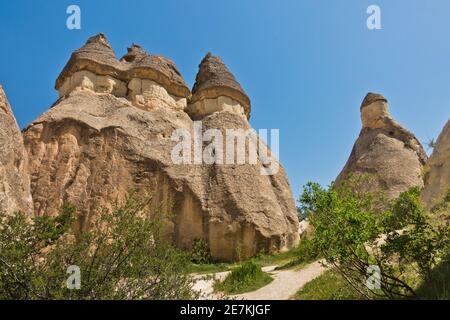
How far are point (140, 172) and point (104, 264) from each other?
31.9ft

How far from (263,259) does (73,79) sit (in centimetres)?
1213

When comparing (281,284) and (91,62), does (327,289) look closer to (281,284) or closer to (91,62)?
(281,284)

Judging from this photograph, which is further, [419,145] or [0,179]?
[419,145]

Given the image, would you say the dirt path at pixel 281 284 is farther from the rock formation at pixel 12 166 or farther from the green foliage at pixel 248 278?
the rock formation at pixel 12 166

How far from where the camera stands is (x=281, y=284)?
10.0m

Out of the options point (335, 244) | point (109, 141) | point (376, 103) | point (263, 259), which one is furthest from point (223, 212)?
point (376, 103)

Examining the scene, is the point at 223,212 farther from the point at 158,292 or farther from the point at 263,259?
the point at 158,292

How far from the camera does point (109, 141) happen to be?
1487 centimetres

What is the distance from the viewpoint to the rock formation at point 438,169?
13719mm

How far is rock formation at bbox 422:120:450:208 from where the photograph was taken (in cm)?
1372

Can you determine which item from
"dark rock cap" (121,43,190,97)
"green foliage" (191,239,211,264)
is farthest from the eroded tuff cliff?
"green foliage" (191,239,211,264)

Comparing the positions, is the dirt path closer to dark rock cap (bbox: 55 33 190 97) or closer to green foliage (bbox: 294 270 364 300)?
green foliage (bbox: 294 270 364 300)

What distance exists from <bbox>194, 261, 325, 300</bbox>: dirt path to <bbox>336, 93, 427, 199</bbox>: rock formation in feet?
37.3

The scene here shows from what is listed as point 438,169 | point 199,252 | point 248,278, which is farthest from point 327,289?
point 438,169
